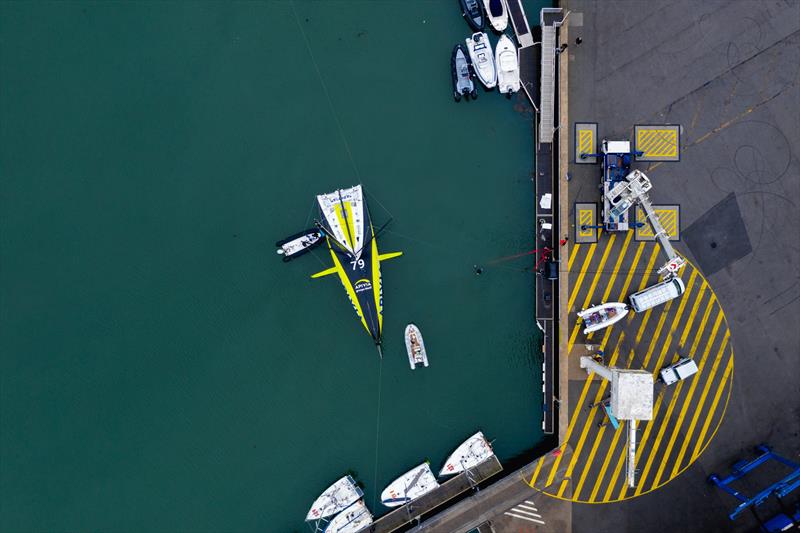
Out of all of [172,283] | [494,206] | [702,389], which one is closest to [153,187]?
[172,283]

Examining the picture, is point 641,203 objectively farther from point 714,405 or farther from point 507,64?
point 714,405

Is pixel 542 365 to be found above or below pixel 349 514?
above

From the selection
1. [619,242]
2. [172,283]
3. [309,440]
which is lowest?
[309,440]

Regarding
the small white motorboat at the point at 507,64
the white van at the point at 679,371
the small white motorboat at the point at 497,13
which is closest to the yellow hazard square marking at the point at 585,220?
the small white motorboat at the point at 507,64

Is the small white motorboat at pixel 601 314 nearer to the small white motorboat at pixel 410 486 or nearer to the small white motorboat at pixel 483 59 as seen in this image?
the small white motorboat at pixel 410 486

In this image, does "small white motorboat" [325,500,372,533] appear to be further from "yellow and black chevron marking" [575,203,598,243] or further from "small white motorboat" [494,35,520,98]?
"small white motorboat" [494,35,520,98]

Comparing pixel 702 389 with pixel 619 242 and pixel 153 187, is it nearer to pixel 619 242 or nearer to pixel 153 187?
pixel 619 242

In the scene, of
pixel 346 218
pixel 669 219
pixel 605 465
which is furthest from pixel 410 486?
pixel 669 219
